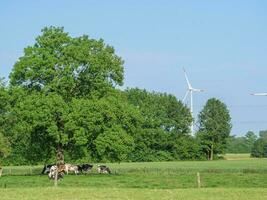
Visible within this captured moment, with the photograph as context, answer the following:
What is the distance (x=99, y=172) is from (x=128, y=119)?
1047 cm

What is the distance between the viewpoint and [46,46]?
57312mm

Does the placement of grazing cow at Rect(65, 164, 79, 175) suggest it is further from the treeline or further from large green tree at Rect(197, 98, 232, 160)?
large green tree at Rect(197, 98, 232, 160)

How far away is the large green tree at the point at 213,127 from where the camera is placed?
123438 mm

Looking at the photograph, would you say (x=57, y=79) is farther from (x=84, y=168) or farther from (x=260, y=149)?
(x=260, y=149)

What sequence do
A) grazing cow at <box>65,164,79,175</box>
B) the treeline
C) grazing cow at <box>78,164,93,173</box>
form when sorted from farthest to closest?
grazing cow at <box>78,164,93,173</box> → grazing cow at <box>65,164,79,175</box> → the treeline

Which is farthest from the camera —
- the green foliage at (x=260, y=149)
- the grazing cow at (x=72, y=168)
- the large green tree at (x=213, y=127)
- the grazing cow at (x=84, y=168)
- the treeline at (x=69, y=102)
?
the green foliage at (x=260, y=149)

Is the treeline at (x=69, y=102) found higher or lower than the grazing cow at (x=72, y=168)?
higher

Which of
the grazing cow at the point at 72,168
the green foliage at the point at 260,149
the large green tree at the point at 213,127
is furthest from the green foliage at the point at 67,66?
the green foliage at the point at 260,149

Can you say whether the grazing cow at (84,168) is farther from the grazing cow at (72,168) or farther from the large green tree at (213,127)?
the large green tree at (213,127)

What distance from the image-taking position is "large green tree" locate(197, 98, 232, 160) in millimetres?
123438

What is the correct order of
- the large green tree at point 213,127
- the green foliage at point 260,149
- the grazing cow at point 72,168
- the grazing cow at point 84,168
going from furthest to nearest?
the green foliage at point 260,149
the large green tree at point 213,127
the grazing cow at point 84,168
the grazing cow at point 72,168

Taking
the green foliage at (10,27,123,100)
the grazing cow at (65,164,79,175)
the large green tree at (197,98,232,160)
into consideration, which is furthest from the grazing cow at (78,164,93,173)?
the large green tree at (197,98,232,160)

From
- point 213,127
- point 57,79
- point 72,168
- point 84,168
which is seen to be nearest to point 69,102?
point 57,79

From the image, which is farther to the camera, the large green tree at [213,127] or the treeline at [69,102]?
the large green tree at [213,127]
